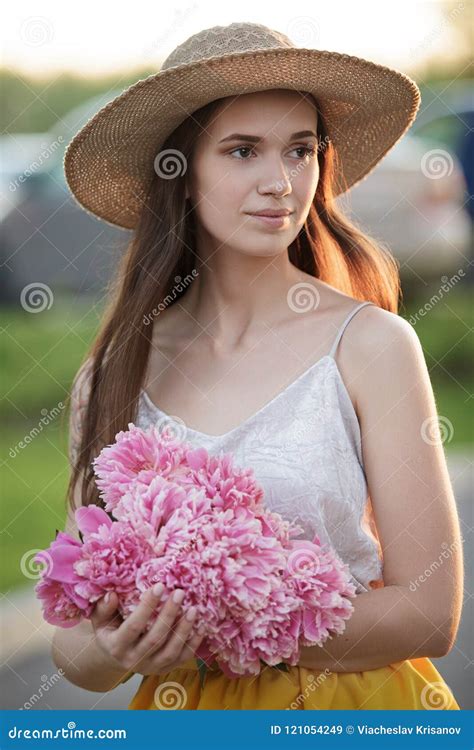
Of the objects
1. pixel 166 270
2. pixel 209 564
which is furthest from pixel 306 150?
pixel 209 564

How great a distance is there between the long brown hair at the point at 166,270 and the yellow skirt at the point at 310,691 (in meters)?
0.70

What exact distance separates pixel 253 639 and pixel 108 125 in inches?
61.4

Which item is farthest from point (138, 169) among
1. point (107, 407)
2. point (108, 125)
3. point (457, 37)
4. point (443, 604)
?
point (457, 37)

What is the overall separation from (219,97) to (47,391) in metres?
6.47

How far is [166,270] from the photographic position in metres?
3.19

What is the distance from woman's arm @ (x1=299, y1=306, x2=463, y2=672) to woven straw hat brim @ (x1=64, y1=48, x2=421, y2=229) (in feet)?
2.49

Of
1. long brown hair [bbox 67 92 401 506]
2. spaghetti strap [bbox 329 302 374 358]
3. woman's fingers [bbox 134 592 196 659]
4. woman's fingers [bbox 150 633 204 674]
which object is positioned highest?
long brown hair [bbox 67 92 401 506]

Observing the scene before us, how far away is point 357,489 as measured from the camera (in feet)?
8.82

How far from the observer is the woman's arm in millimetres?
2562

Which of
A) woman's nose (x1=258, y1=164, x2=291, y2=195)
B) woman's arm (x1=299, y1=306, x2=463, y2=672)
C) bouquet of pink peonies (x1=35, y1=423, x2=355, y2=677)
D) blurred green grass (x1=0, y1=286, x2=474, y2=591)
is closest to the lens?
bouquet of pink peonies (x1=35, y1=423, x2=355, y2=677)

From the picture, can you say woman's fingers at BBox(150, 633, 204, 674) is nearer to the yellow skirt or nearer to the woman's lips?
the yellow skirt

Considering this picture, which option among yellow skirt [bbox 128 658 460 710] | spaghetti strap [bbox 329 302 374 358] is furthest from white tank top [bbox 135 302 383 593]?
yellow skirt [bbox 128 658 460 710]

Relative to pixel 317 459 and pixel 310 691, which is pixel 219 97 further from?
pixel 310 691

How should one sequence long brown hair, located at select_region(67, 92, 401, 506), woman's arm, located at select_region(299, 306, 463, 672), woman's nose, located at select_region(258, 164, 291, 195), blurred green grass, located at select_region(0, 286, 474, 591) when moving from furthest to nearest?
blurred green grass, located at select_region(0, 286, 474, 591) → long brown hair, located at select_region(67, 92, 401, 506) → woman's nose, located at select_region(258, 164, 291, 195) → woman's arm, located at select_region(299, 306, 463, 672)
